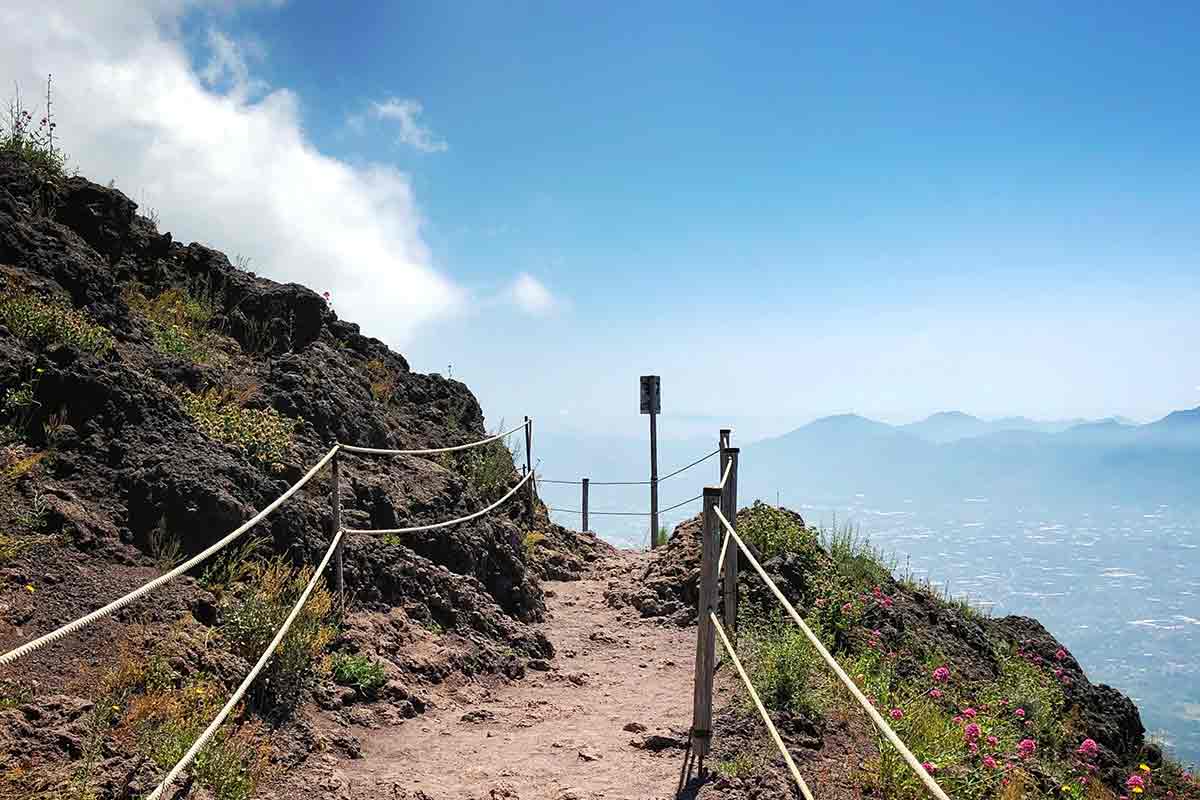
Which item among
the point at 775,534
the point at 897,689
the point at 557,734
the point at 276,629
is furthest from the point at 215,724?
the point at 775,534

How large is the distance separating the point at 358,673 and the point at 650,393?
1072 cm

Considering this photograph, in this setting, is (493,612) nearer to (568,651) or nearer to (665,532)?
(568,651)

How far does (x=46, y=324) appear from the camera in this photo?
662 cm

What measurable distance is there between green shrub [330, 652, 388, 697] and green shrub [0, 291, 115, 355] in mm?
3424

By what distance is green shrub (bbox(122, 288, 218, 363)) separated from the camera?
29.1 ft

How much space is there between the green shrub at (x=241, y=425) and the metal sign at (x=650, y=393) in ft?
28.5

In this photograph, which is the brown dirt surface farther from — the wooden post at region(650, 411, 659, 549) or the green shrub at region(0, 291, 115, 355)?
the wooden post at region(650, 411, 659, 549)

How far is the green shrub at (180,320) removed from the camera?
887cm

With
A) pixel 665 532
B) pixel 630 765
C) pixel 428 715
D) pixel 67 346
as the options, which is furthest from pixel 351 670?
pixel 665 532

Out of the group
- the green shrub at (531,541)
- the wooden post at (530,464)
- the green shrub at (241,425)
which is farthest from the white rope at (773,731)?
the wooden post at (530,464)

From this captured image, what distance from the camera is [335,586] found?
21.3 feet

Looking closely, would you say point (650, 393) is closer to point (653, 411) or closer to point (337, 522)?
point (653, 411)

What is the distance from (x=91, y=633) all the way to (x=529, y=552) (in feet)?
23.9

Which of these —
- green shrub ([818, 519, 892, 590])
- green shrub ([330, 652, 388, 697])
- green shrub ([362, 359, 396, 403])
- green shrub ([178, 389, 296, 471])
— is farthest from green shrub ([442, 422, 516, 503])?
green shrub ([330, 652, 388, 697])
